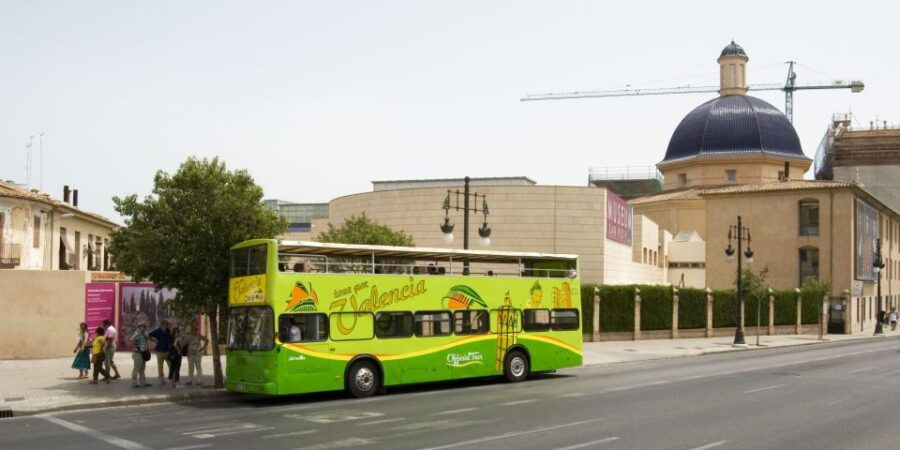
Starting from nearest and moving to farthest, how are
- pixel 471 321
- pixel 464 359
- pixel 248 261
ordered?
pixel 248 261, pixel 464 359, pixel 471 321

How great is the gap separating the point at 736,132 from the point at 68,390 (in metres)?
77.7

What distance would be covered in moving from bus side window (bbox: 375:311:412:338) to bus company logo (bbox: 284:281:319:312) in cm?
187

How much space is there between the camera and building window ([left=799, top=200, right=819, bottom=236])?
67000 millimetres

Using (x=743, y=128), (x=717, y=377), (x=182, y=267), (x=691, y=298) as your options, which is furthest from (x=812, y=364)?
(x=743, y=128)

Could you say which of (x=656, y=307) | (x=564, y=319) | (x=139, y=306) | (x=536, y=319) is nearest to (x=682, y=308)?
(x=656, y=307)

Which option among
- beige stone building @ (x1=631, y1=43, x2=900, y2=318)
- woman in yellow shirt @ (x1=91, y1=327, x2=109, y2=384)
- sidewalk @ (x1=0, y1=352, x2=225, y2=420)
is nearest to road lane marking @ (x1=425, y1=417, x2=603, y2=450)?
sidewalk @ (x1=0, y1=352, x2=225, y2=420)

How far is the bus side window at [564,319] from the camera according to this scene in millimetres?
25344

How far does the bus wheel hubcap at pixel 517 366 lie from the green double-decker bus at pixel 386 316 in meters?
0.04

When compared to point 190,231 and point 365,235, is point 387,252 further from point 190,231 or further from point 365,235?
point 365,235

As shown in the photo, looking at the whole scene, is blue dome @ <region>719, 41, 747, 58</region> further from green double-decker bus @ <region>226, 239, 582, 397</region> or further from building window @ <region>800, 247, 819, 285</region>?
green double-decker bus @ <region>226, 239, 582, 397</region>

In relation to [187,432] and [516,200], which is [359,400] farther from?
[516,200]

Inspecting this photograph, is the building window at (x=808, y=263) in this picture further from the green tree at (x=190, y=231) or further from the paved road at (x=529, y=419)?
the green tree at (x=190, y=231)

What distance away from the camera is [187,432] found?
50.1 ft

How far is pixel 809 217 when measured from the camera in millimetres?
67625
